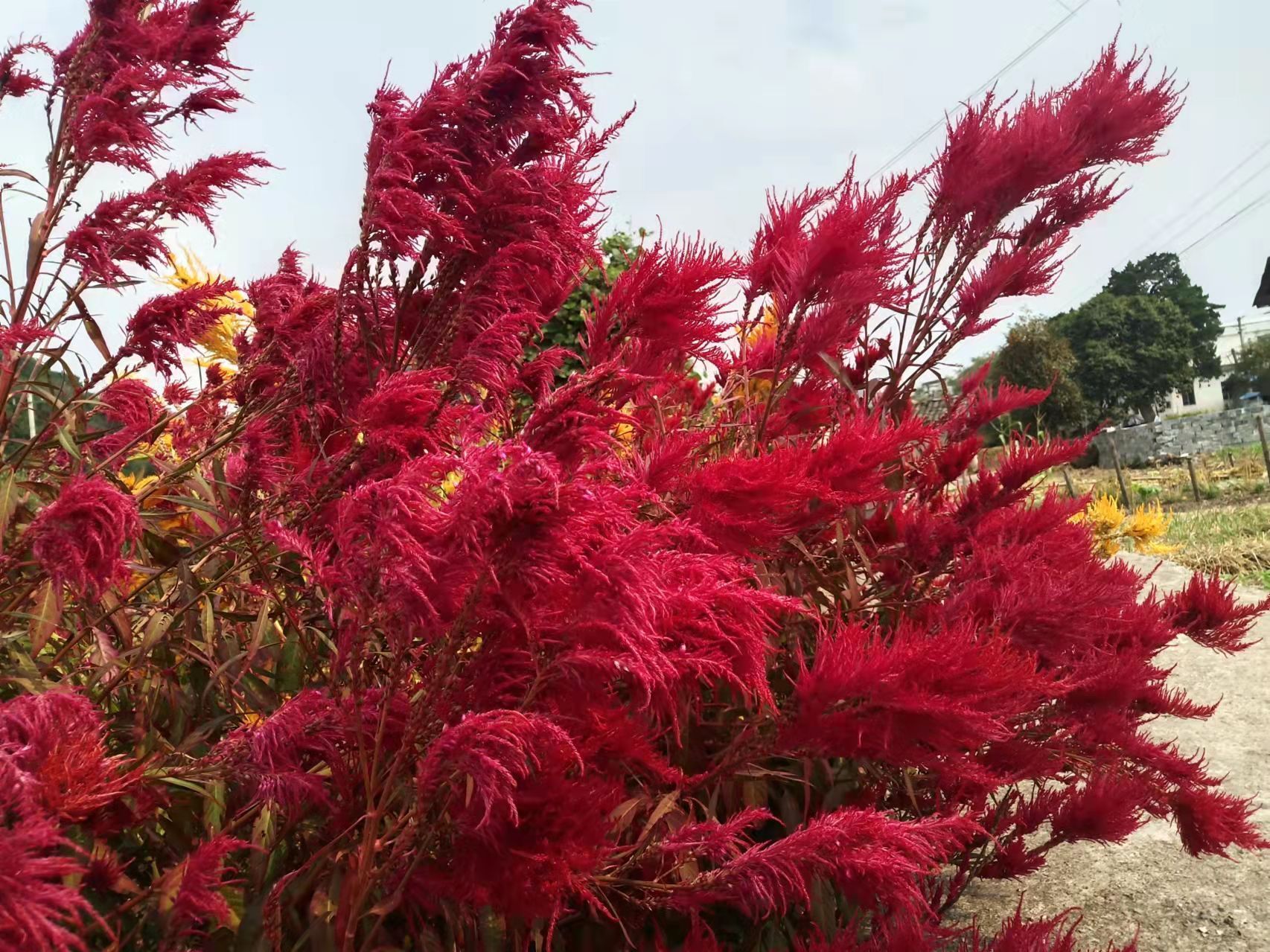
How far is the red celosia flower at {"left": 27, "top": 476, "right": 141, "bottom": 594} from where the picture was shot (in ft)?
2.45

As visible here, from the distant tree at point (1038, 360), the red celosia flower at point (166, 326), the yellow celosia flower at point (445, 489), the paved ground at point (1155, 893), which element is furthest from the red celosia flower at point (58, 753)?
the distant tree at point (1038, 360)

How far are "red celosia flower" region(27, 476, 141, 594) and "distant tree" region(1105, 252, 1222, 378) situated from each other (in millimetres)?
46217

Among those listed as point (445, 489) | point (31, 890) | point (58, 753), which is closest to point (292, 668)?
point (445, 489)

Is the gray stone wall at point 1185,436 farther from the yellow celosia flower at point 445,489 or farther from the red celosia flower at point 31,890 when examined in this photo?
the red celosia flower at point 31,890

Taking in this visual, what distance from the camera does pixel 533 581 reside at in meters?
0.67

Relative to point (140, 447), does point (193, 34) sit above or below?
above

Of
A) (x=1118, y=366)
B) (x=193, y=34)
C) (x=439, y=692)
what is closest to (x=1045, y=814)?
(x=439, y=692)

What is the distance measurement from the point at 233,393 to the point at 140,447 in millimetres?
317

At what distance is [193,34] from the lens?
1516 millimetres

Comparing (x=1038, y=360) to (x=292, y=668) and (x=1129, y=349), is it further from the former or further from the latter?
(x=292, y=668)

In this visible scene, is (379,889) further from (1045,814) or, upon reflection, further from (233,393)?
(1045,814)

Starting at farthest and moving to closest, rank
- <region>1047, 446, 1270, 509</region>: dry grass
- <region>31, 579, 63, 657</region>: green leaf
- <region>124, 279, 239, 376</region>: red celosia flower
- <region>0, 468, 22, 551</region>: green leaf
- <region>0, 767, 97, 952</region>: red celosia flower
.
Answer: <region>1047, 446, 1270, 509</region>: dry grass, <region>124, 279, 239, 376</region>: red celosia flower, <region>0, 468, 22, 551</region>: green leaf, <region>31, 579, 63, 657</region>: green leaf, <region>0, 767, 97, 952</region>: red celosia flower

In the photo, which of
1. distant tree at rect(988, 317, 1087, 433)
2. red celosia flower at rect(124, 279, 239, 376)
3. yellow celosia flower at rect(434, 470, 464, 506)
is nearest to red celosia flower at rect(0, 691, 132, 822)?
yellow celosia flower at rect(434, 470, 464, 506)

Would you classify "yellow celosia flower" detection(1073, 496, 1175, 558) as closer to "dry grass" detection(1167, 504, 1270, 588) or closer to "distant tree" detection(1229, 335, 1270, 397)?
"dry grass" detection(1167, 504, 1270, 588)
